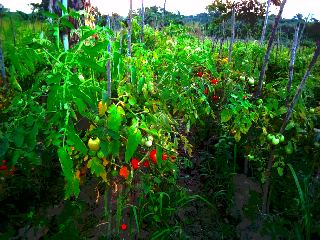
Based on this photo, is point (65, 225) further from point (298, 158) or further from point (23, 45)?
point (298, 158)

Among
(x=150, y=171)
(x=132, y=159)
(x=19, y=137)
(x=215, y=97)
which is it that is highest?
(x=19, y=137)

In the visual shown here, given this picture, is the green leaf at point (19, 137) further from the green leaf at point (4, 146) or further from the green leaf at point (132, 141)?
the green leaf at point (132, 141)

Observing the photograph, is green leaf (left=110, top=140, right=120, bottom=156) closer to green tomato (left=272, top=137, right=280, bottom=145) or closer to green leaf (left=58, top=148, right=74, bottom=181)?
green leaf (left=58, top=148, right=74, bottom=181)

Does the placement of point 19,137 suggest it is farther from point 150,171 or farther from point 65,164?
point 150,171

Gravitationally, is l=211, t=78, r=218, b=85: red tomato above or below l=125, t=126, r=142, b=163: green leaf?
above

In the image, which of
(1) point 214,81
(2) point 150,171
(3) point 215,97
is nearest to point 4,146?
(2) point 150,171

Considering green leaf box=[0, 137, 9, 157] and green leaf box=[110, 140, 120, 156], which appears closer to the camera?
green leaf box=[0, 137, 9, 157]

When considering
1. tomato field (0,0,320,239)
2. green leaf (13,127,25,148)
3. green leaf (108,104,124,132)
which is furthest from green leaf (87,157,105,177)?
green leaf (13,127,25,148)

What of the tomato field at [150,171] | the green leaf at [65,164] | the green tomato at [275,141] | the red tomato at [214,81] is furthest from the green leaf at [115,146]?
the red tomato at [214,81]

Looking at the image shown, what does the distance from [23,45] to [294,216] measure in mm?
2302

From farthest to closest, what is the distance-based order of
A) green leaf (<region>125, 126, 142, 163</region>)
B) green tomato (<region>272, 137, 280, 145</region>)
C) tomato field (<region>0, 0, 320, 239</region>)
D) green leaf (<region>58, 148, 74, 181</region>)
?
green tomato (<region>272, 137, 280, 145</region>)
tomato field (<region>0, 0, 320, 239</region>)
green leaf (<region>125, 126, 142, 163</region>)
green leaf (<region>58, 148, 74, 181</region>)

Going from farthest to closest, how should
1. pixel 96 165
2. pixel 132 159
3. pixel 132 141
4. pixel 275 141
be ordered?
pixel 275 141 < pixel 132 159 < pixel 96 165 < pixel 132 141

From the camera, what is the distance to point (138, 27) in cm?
659

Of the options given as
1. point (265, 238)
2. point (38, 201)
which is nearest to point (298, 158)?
point (265, 238)
